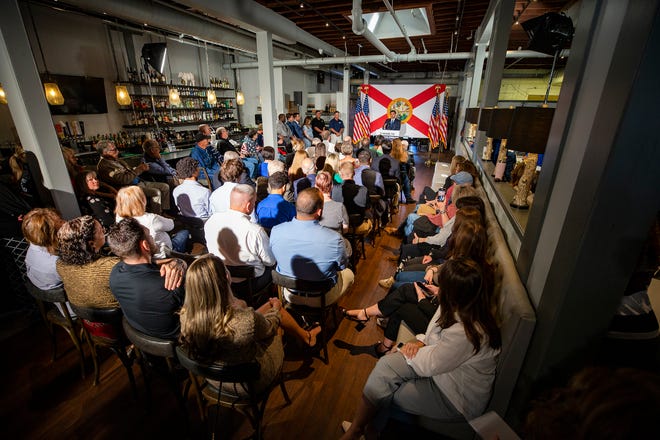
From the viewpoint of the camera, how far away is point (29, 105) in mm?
2645

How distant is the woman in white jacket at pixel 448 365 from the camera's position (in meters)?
1.39

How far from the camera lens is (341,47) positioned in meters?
8.73

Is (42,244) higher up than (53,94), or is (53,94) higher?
(53,94)

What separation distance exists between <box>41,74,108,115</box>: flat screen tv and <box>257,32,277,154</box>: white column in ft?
12.1

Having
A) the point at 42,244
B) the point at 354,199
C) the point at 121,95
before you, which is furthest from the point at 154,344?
the point at 121,95

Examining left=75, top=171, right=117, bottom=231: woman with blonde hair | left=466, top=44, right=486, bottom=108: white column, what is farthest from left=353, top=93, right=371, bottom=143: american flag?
left=75, top=171, right=117, bottom=231: woman with blonde hair

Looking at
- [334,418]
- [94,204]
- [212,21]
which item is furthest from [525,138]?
[212,21]

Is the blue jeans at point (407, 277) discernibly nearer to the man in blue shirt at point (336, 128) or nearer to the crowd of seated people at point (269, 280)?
the crowd of seated people at point (269, 280)

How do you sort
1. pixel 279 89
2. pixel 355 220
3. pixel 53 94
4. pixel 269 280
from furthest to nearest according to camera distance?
pixel 279 89
pixel 53 94
pixel 355 220
pixel 269 280

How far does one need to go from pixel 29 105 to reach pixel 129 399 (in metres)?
2.70

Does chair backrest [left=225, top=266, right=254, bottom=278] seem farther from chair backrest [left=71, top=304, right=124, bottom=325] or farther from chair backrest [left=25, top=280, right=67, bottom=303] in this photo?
chair backrest [left=25, top=280, right=67, bottom=303]

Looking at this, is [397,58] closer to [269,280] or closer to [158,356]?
[269,280]

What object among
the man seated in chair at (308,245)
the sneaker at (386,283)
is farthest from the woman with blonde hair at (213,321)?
the sneaker at (386,283)

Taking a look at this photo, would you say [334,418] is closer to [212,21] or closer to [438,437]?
[438,437]
